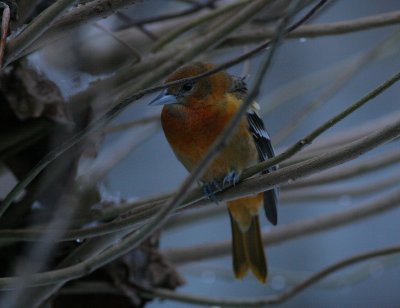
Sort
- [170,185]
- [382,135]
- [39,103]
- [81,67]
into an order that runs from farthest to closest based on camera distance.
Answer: [170,185] < [81,67] < [39,103] < [382,135]

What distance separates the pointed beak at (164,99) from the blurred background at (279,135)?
90mm

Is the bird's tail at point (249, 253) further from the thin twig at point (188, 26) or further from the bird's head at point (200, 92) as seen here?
the thin twig at point (188, 26)

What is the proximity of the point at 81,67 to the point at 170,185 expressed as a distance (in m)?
1.40

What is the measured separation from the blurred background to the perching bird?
52 mm

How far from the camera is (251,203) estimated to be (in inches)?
78.4

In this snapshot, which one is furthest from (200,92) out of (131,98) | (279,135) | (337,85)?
(131,98)

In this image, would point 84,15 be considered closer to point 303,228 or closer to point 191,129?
point 191,129

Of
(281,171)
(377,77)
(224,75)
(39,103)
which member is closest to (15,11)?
(39,103)

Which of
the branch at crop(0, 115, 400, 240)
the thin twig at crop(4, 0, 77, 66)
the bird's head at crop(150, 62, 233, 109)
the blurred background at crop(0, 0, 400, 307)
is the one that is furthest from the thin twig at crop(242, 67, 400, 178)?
the bird's head at crop(150, 62, 233, 109)

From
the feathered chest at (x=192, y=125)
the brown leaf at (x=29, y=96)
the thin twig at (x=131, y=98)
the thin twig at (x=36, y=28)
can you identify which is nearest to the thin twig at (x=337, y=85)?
the feathered chest at (x=192, y=125)

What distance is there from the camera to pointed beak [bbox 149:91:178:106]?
172 cm

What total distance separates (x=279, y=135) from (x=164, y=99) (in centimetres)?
31

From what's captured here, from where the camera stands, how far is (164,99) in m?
1.76

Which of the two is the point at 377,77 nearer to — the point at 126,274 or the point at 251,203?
the point at 251,203
